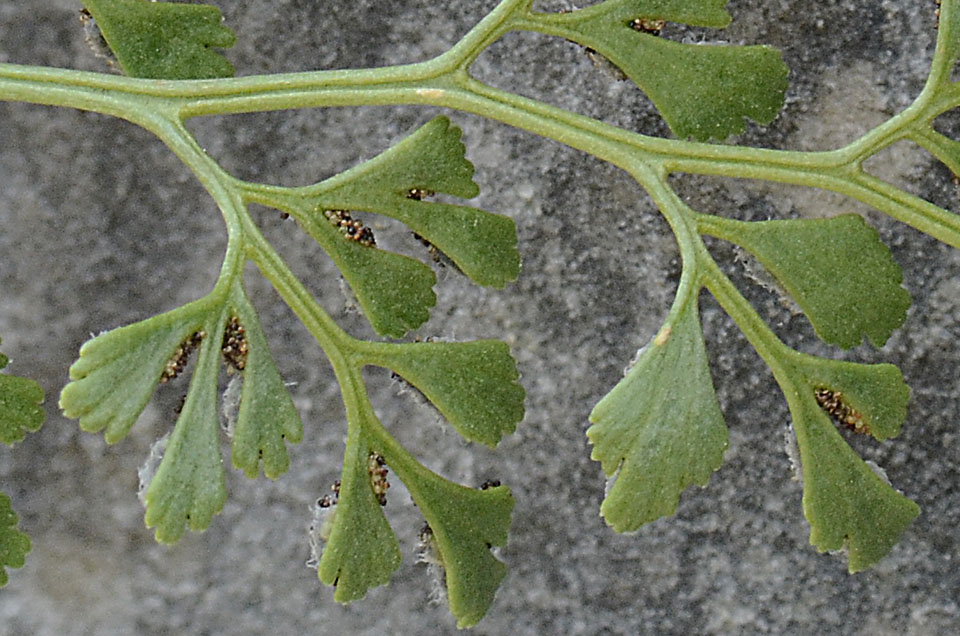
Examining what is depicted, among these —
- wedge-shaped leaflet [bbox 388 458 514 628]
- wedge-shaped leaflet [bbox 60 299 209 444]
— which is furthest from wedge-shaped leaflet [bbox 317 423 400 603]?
wedge-shaped leaflet [bbox 60 299 209 444]

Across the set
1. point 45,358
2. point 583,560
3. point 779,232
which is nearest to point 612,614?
point 583,560

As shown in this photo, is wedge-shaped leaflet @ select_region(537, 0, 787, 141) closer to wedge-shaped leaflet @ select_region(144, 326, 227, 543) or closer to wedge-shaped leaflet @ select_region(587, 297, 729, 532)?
wedge-shaped leaflet @ select_region(587, 297, 729, 532)

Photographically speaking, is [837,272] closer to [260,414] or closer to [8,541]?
[260,414]

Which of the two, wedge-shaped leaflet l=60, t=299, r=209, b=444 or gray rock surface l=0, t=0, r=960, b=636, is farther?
gray rock surface l=0, t=0, r=960, b=636

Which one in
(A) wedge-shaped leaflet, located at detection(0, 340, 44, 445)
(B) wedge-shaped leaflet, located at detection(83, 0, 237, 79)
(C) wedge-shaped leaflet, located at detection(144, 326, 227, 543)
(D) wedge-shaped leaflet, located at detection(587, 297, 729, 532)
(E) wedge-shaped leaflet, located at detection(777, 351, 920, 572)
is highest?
(B) wedge-shaped leaflet, located at detection(83, 0, 237, 79)

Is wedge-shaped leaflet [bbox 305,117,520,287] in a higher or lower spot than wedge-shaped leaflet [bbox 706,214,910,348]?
higher

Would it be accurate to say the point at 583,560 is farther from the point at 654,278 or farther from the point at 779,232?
the point at 779,232
